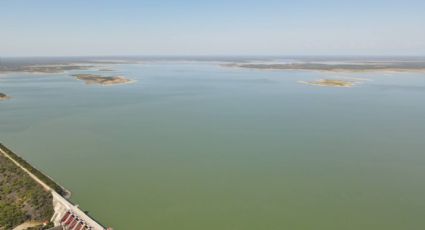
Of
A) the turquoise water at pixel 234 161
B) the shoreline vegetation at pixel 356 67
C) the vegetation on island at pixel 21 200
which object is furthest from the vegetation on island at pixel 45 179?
the shoreline vegetation at pixel 356 67

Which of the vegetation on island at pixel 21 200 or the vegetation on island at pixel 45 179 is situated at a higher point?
the vegetation on island at pixel 45 179

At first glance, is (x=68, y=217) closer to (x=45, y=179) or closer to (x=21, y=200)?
(x=21, y=200)

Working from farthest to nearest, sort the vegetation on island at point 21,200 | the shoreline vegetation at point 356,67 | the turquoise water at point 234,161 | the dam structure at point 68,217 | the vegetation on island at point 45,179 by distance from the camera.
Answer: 1. the shoreline vegetation at point 356,67
2. the vegetation on island at point 45,179
3. the turquoise water at point 234,161
4. the vegetation on island at point 21,200
5. the dam structure at point 68,217

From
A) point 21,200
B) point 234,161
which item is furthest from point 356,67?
point 21,200

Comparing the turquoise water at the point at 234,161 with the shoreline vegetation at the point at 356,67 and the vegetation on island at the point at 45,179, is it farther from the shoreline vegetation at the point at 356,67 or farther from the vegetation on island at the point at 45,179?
the shoreline vegetation at the point at 356,67

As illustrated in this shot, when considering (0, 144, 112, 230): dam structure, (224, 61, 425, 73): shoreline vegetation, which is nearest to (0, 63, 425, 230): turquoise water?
(0, 144, 112, 230): dam structure

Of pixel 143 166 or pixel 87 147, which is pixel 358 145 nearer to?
pixel 143 166
